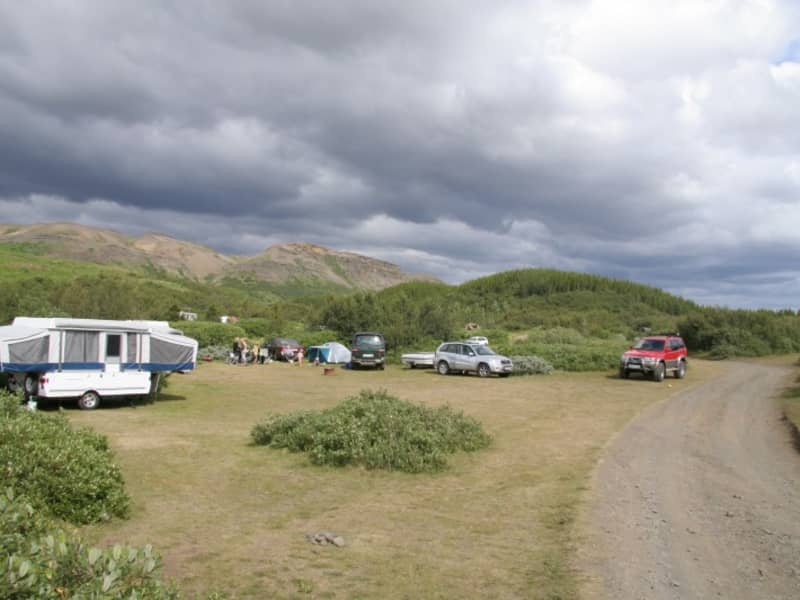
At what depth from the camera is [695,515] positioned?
23.5 feet

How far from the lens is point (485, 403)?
58.9ft

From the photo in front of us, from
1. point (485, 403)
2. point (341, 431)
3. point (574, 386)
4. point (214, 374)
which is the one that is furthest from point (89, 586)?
point (214, 374)

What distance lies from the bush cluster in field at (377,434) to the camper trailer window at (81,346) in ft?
21.4

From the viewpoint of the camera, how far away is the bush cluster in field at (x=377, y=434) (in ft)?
31.4

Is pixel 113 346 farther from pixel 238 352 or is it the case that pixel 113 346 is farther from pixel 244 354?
pixel 238 352

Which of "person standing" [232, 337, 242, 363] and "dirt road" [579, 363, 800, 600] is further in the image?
"person standing" [232, 337, 242, 363]

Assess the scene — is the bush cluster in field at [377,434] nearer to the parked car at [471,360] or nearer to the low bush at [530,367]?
the parked car at [471,360]

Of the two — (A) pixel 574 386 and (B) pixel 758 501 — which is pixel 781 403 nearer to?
(A) pixel 574 386

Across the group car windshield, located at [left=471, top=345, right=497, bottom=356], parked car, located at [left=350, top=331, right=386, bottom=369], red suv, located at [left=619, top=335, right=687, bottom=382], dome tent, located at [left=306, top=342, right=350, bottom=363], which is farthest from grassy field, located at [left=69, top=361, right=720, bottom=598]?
dome tent, located at [left=306, top=342, right=350, bottom=363]

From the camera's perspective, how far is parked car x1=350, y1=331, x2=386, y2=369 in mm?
31312

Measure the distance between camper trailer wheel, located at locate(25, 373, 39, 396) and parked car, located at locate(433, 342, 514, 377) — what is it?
17.7 meters

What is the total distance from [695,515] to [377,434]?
4.99 meters

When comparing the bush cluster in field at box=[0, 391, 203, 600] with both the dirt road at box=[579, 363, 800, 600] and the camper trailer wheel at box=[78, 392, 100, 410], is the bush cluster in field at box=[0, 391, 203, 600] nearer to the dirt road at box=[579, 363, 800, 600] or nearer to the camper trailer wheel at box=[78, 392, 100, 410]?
the dirt road at box=[579, 363, 800, 600]

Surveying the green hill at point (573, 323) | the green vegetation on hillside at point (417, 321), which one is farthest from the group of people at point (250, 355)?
the green hill at point (573, 323)
